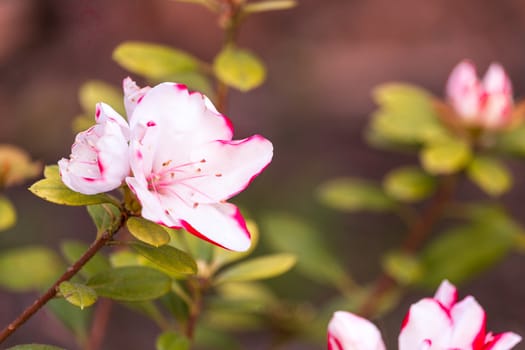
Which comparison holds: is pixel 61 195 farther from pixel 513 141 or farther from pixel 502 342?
pixel 513 141

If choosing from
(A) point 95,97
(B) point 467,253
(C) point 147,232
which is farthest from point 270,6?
(B) point 467,253

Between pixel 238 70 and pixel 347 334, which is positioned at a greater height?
pixel 238 70

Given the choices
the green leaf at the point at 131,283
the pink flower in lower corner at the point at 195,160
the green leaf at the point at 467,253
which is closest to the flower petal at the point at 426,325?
the pink flower in lower corner at the point at 195,160

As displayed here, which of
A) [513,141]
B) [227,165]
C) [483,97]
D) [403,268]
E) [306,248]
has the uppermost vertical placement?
[227,165]

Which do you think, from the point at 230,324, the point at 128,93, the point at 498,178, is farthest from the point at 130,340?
the point at 128,93

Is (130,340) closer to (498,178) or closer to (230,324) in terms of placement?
(230,324)

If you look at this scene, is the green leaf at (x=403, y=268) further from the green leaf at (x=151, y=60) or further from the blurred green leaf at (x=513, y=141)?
the green leaf at (x=151, y=60)

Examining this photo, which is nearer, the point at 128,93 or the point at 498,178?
the point at 128,93
